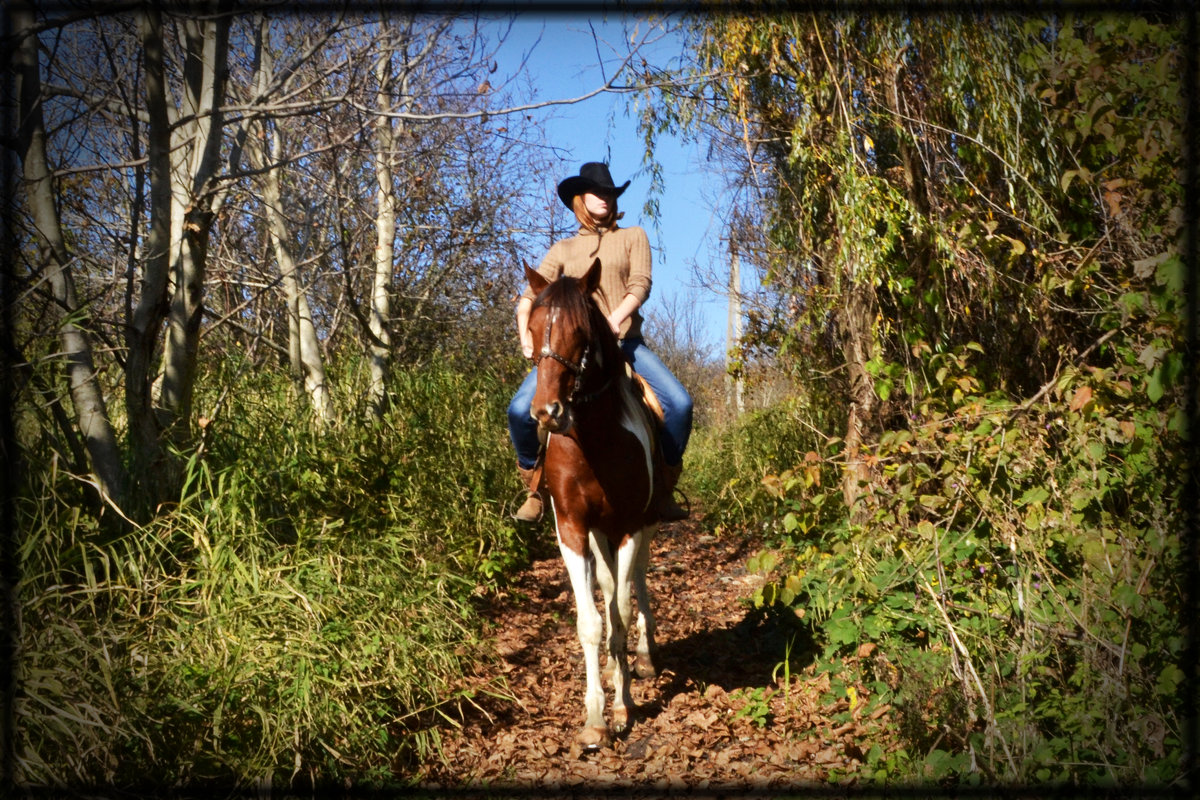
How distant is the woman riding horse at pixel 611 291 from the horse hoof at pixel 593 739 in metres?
1.53

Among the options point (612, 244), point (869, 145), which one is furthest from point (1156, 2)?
point (612, 244)

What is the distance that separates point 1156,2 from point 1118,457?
242 cm

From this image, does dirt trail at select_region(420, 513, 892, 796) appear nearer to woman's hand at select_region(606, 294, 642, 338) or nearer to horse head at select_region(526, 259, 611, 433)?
horse head at select_region(526, 259, 611, 433)

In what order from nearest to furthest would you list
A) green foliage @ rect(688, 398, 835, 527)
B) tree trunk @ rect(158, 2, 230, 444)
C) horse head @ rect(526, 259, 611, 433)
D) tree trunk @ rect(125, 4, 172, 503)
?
1. horse head @ rect(526, 259, 611, 433)
2. tree trunk @ rect(125, 4, 172, 503)
3. tree trunk @ rect(158, 2, 230, 444)
4. green foliage @ rect(688, 398, 835, 527)

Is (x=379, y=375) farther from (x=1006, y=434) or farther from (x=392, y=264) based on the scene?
(x=1006, y=434)

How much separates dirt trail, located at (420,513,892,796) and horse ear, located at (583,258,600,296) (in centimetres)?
256

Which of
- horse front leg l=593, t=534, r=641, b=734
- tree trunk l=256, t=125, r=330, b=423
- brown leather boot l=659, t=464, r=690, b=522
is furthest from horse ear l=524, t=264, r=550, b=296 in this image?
tree trunk l=256, t=125, r=330, b=423

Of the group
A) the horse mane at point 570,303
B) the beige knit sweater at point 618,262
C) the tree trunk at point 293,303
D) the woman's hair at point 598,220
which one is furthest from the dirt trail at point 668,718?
the tree trunk at point 293,303

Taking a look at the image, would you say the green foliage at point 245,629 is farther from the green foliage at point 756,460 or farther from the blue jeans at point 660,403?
the green foliage at point 756,460

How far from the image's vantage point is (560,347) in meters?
4.56

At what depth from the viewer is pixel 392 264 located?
1065cm

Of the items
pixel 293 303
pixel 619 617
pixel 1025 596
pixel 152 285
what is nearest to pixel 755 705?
pixel 619 617

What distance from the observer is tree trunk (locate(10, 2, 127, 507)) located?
4746mm

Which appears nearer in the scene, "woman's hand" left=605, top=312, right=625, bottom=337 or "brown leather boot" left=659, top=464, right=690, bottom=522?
"woman's hand" left=605, top=312, right=625, bottom=337
